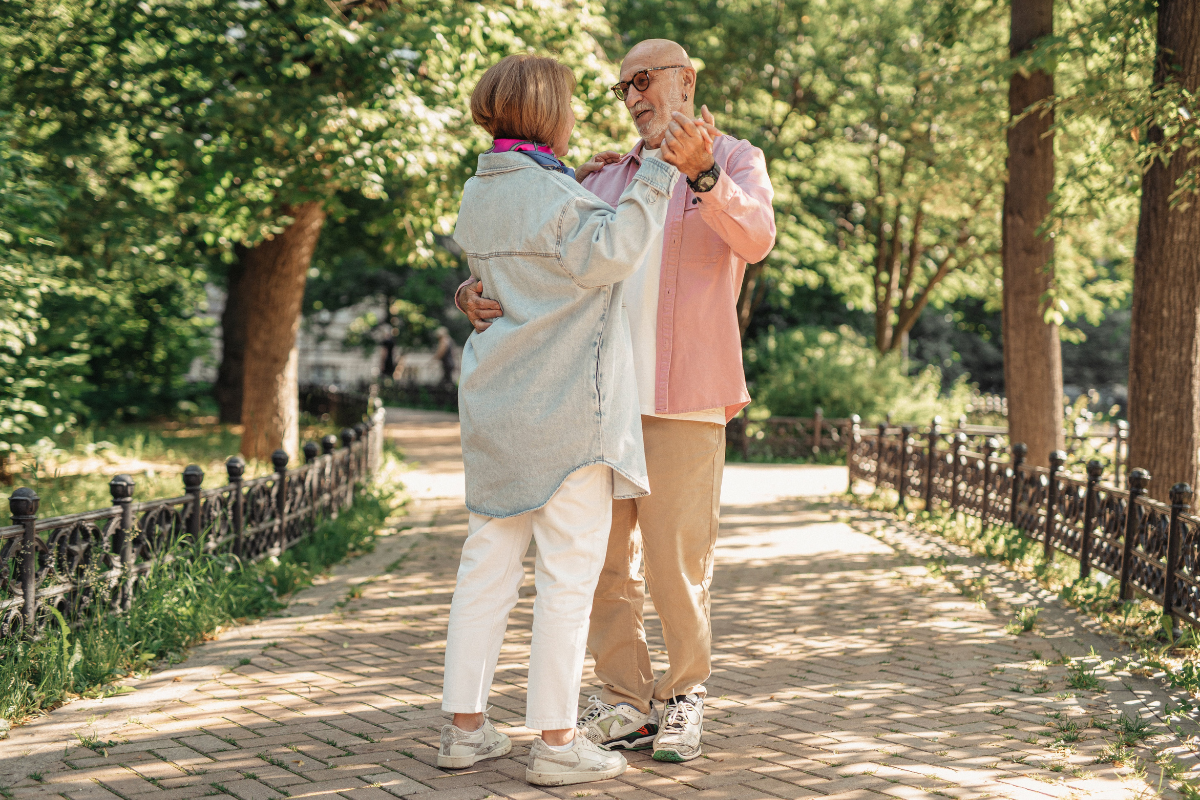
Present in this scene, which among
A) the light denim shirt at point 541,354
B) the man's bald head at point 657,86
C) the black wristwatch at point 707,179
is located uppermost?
the man's bald head at point 657,86

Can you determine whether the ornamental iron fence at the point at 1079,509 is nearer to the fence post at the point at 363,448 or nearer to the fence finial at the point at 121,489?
the fence finial at the point at 121,489

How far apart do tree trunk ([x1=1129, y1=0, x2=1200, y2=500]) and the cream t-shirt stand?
4955mm

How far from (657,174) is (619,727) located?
6.07 ft

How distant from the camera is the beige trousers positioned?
3.21 m

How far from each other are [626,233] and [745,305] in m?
19.8

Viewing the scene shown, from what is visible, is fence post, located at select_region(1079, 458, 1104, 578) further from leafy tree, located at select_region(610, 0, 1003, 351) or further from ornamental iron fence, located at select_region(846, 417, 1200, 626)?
leafy tree, located at select_region(610, 0, 1003, 351)

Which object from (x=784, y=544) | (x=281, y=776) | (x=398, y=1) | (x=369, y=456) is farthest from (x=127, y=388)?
(x=281, y=776)

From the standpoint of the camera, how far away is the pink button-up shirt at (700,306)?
3172 millimetres

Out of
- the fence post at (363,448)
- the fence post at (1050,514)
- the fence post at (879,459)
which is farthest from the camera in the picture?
the fence post at (879,459)

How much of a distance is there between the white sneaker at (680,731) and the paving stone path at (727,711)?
0.16 ft

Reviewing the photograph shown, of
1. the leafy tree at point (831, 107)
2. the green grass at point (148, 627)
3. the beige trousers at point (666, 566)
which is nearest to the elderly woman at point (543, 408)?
the beige trousers at point (666, 566)

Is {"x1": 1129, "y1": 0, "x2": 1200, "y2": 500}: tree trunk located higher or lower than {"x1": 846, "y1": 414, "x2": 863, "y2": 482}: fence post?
higher

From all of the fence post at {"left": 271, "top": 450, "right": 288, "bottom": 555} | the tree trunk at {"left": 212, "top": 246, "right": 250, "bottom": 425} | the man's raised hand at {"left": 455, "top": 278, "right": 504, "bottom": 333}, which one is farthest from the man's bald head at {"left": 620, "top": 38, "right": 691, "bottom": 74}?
the tree trunk at {"left": 212, "top": 246, "right": 250, "bottom": 425}

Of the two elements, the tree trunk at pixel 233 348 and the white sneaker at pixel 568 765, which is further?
the tree trunk at pixel 233 348
